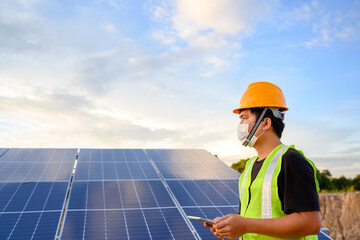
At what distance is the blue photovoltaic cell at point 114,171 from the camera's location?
1003 centimetres

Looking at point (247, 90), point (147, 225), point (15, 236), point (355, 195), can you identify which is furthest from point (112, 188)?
point (355, 195)

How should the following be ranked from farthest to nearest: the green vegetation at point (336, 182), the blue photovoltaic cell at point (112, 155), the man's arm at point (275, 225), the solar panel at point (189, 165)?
the green vegetation at point (336, 182)
the blue photovoltaic cell at point (112, 155)
the solar panel at point (189, 165)
the man's arm at point (275, 225)

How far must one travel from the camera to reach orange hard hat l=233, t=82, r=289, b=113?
3.33 metres

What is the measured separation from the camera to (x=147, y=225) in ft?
24.8

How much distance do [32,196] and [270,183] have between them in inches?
283

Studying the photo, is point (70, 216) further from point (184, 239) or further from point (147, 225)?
point (184, 239)

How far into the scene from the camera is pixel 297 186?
2.75m

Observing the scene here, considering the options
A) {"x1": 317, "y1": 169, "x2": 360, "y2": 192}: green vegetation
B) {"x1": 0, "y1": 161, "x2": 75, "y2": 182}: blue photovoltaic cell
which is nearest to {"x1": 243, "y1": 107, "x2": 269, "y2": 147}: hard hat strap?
{"x1": 0, "y1": 161, "x2": 75, "y2": 182}: blue photovoltaic cell

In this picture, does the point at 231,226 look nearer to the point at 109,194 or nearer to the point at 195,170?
the point at 109,194

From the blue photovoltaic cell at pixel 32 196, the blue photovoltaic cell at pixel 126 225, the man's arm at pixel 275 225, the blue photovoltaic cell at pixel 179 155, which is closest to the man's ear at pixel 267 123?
the man's arm at pixel 275 225

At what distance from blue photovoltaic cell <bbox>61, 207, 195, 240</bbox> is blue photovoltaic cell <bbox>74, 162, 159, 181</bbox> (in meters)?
2.08

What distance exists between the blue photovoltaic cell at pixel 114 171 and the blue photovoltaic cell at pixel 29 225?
200 cm

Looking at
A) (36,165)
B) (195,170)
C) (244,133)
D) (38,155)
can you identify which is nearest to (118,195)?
(195,170)

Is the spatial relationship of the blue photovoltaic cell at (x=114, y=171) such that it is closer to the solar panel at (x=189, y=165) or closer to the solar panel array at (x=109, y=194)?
the solar panel array at (x=109, y=194)
